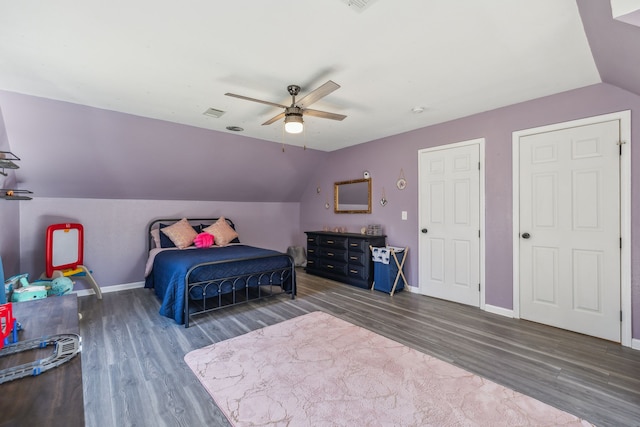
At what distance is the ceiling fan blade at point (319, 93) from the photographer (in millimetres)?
2361

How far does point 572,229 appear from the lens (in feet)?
10.3

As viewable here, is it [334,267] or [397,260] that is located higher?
[397,260]

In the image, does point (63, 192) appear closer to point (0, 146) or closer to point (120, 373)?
point (0, 146)

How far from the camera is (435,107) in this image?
11.8 feet

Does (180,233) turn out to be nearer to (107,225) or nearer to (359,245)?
(107,225)

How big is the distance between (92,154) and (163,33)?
9.39ft

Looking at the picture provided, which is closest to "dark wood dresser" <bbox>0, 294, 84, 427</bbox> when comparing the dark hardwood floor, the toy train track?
the toy train track

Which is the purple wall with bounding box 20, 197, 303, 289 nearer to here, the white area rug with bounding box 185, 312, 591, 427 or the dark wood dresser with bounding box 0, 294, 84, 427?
the white area rug with bounding box 185, 312, 591, 427

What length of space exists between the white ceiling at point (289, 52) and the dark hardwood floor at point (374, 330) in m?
2.60

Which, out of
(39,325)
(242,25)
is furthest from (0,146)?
(242,25)

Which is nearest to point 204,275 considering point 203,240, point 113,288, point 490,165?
point 203,240

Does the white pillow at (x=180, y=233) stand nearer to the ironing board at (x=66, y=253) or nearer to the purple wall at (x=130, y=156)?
the purple wall at (x=130, y=156)

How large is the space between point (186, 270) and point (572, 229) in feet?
14.2

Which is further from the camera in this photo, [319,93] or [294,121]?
[294,121]
